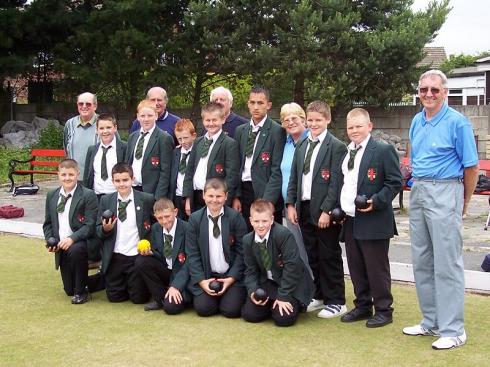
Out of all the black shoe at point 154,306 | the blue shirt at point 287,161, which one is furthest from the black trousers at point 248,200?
the black shoe at point 154,306

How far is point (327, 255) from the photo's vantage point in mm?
5242

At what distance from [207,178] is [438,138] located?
2077 mm

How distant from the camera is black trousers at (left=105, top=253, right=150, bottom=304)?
5637 millimetres

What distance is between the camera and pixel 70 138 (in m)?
7.09

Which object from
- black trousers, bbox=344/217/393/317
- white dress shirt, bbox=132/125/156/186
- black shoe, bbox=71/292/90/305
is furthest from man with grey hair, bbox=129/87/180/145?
black trousers, bbox=344/217/393/317

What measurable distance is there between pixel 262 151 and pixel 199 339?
5.52 feet

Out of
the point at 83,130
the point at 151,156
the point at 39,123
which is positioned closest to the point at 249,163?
the point at 151,156

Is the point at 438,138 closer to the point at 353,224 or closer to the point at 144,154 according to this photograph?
the point at 353,224

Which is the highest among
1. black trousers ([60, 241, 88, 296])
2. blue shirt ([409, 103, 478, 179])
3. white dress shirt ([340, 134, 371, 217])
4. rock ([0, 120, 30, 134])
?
rock ([0, 120, 30, 134])

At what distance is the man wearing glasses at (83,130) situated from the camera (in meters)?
6.80

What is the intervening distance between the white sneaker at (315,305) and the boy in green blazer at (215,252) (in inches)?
21.1

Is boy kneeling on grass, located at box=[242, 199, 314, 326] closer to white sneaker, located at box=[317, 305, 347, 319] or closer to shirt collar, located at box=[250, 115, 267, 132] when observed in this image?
white sneaker, located at box=[317, 305, 347, 319]

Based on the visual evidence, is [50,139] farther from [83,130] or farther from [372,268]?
[372,268]

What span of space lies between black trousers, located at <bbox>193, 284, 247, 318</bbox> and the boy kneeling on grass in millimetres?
→ 96
